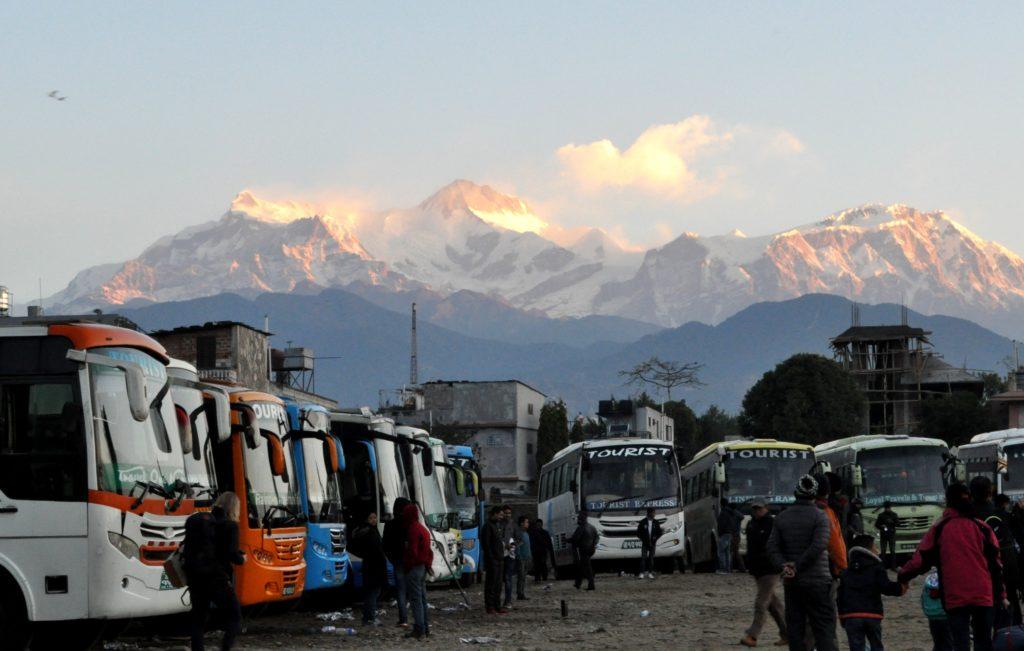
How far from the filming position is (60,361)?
593 inches

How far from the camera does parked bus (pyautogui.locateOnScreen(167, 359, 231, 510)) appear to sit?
17219mm

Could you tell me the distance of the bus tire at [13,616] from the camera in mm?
14789

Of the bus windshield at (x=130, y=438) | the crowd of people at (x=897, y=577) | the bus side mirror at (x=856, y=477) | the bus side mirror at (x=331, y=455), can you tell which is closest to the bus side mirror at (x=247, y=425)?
the bus side mirror at (x=331, y=455)

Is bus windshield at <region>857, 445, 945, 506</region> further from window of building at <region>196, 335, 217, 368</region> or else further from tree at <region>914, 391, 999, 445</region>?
tree at <region>914, 391, 999, 445</region>

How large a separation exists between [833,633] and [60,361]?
740 cm

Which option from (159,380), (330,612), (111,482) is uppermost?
(159,380)

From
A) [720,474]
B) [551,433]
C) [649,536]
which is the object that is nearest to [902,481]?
[720,474]

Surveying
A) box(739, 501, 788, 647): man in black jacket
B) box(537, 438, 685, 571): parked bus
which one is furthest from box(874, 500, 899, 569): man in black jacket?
box(739, 501, 788, 647): man in black jacket

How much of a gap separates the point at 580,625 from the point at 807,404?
9237cm

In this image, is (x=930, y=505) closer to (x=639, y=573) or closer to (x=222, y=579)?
(x=639, y=573)

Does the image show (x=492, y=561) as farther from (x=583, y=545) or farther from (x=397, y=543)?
(x=583, y=545)

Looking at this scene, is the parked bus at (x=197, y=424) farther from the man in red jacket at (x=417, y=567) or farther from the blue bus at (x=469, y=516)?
the blue bus at (x=469, y=516)

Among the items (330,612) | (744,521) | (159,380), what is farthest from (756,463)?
(159,380)

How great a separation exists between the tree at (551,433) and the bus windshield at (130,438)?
10723 centimetres
